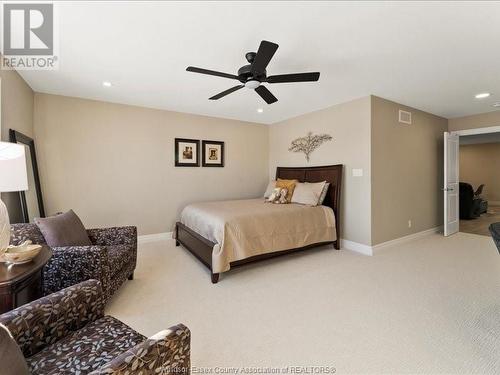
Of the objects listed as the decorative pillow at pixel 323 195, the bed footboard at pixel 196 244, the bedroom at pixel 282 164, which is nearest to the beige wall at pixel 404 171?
the bedroom at pixel 282 164

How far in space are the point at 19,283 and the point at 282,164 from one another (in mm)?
4633

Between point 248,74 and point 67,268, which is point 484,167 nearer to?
point 248,74

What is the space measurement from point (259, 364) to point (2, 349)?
1363 mm

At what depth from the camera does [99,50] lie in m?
2.34

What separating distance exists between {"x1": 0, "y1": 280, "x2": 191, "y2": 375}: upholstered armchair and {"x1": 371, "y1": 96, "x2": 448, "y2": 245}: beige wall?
3.54 meters

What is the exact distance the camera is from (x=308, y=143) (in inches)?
184

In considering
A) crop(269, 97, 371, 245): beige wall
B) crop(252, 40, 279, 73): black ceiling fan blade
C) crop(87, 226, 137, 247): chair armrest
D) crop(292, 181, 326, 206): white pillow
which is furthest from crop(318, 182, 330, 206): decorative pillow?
crop(87, 226, 137, 247): chair armrest

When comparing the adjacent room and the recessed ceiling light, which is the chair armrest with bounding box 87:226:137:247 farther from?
the adjacent room

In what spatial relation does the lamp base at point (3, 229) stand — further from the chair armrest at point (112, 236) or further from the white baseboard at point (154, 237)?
the white baseboard at point (154, 237)

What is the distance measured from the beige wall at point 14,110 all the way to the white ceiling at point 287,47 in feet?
0.67

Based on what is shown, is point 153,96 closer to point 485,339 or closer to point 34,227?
point 34,227

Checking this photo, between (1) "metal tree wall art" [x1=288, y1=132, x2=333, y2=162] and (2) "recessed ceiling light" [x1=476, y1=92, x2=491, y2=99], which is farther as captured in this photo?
(1) "metal tree wall art" [x1=288, y1=132, x2=333, y2=162]

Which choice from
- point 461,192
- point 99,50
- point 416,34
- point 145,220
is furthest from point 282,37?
point 461,192

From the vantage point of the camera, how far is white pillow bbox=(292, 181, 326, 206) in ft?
12.8
